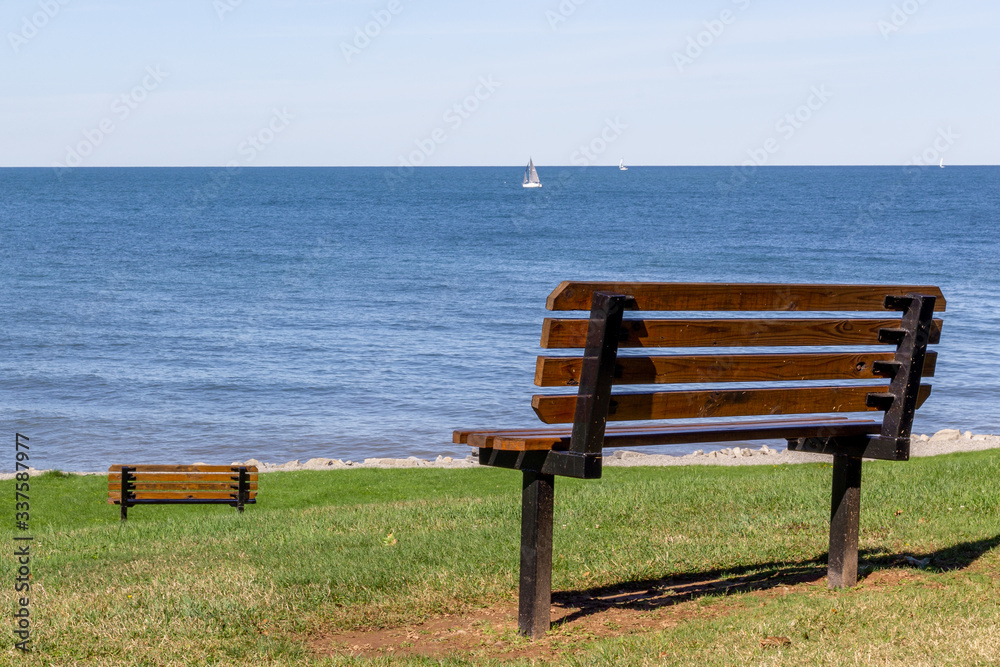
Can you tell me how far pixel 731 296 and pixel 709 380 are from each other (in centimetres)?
42

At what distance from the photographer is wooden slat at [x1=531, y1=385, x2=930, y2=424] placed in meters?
4.66

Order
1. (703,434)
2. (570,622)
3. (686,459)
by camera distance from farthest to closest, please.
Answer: (686,459) < (570,622) < (703,434)

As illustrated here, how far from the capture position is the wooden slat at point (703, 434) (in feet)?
15.5

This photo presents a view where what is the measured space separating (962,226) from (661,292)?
9491 cm

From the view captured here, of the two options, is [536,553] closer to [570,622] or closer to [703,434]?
[570,622]

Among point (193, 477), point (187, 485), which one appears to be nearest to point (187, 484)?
point (187, 485)

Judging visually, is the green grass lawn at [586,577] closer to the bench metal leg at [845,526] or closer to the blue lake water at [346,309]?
the bench metal leg at [845,526]

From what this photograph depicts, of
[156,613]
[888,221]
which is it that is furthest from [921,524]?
[888,221]

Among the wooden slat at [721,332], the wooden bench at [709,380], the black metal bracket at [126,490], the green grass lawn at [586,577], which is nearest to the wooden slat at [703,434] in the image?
the wooden bench at [709,380]

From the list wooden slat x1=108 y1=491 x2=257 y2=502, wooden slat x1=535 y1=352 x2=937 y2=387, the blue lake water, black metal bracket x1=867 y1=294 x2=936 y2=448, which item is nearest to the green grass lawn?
black metal bracket x1=867 y1=294 x2=936 y2=448

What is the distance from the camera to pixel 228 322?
41.9m

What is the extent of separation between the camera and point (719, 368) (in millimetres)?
4824

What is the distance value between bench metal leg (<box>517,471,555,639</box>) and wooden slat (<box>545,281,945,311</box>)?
93 cm

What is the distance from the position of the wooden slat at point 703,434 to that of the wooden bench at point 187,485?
31.2 ft
